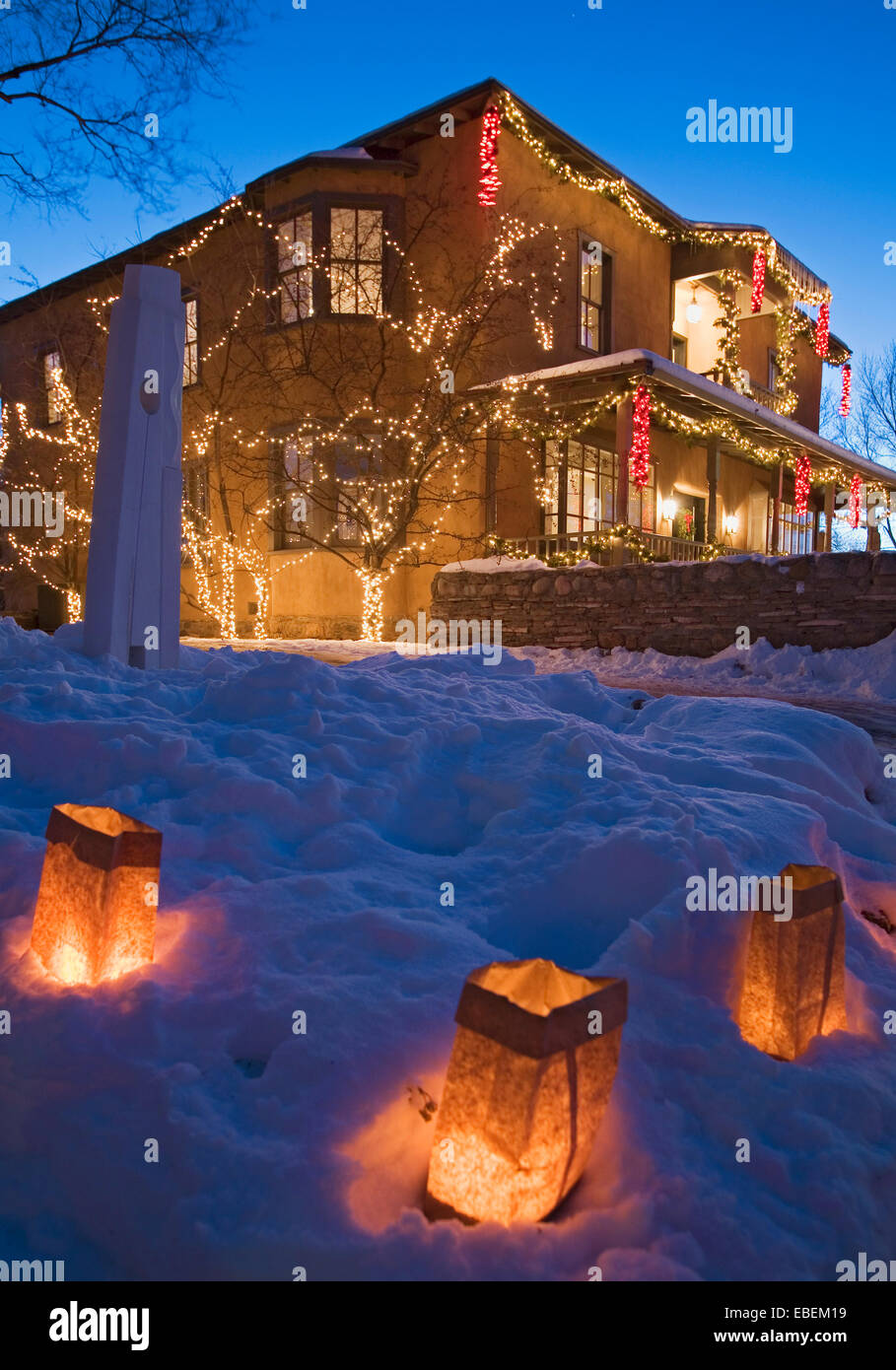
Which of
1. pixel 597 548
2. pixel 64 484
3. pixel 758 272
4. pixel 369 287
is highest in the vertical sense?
pixel 758 272

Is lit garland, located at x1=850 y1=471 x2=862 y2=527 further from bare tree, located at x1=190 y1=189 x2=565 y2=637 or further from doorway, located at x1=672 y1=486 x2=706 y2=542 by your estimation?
bare tree, located at x1=190 y1=189 x2=565 y2=637

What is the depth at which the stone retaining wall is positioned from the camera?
30.5 ft

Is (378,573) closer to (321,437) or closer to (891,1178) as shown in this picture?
(321,437)

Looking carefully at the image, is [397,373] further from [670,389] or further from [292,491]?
[670,389]

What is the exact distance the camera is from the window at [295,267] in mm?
13758

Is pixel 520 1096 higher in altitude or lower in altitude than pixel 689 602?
lower

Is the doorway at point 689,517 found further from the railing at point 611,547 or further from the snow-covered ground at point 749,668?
the snow-covered ground at point 749,668

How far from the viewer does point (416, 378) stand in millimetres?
Answer: 13539

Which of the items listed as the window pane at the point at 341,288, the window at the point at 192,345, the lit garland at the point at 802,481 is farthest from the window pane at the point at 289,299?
the lit garland at the point at 802,481

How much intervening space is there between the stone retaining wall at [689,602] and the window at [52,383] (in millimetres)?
10483

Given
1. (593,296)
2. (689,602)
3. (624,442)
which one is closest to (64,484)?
(593,296)

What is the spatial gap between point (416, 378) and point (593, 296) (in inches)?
179

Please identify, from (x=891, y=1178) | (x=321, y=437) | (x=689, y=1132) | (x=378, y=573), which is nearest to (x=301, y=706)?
(x=689, y=1132)

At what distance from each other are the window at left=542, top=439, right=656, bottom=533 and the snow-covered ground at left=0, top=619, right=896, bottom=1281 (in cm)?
1057
